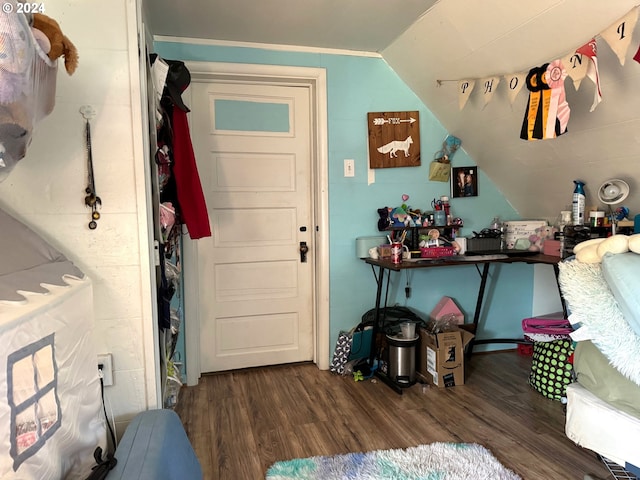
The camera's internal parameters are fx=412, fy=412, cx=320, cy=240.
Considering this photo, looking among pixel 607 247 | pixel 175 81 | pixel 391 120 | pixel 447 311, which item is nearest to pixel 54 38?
pixel 175 81

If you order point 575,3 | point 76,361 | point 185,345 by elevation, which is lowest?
point 185,345

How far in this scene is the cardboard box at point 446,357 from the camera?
266cm

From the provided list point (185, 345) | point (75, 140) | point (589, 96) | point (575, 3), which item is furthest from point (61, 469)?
point (589, 96)

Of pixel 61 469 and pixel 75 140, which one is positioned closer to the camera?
pixel 61 469

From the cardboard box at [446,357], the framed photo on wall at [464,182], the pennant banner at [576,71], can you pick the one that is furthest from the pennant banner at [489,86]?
the cardboard box at [446,357]

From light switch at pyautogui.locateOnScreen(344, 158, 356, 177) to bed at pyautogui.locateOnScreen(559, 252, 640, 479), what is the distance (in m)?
1.73

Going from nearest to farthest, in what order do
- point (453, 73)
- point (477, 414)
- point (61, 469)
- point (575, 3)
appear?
point (61, 469) < point (575, 3) < point (477, 414) < point (453, 73)

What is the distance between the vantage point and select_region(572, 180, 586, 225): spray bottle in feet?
8.38

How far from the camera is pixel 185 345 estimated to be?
9.05ft

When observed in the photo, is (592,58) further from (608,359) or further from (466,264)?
(466,264)

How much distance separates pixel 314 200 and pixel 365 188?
0.38m

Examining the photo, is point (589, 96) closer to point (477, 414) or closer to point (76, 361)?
point (477, 414)

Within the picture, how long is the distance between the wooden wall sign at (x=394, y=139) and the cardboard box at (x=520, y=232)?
0.86 m

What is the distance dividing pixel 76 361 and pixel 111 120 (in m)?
0.76
